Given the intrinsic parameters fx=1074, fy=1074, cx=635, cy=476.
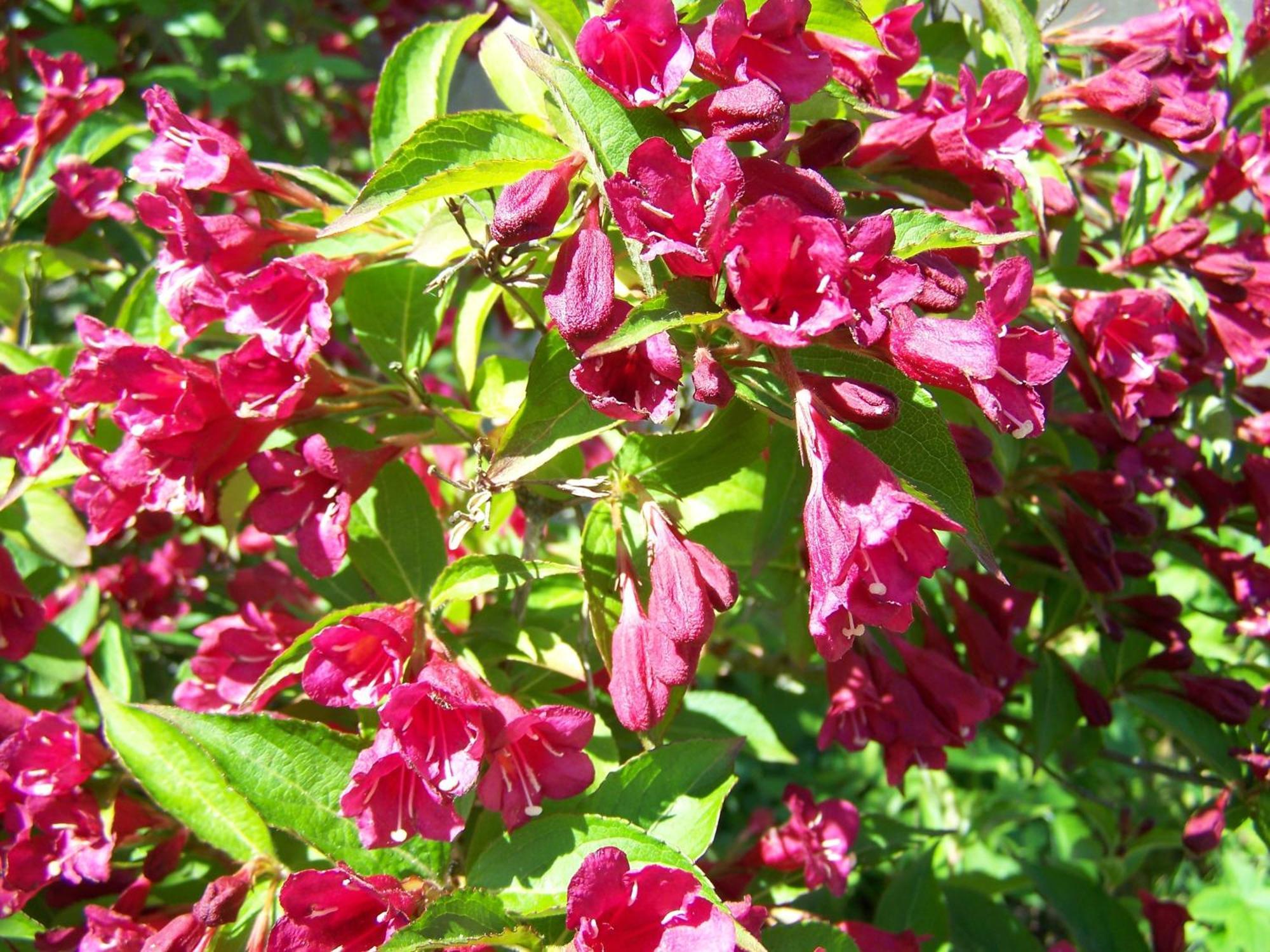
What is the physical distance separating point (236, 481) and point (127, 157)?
2.14m

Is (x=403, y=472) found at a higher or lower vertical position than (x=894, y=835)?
higher

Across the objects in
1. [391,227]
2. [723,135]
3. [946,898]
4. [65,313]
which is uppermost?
[723,135]

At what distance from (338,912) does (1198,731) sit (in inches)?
58.4

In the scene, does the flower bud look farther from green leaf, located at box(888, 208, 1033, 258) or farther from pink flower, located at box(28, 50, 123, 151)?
pink flower, located at box(28, 50, 123, 151)

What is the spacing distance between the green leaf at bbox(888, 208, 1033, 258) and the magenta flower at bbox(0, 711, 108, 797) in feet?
4.27

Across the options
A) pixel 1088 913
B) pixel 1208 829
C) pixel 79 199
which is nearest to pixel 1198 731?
pixel 1208 829

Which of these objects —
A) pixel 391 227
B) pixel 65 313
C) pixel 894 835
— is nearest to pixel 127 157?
pixel 65 313

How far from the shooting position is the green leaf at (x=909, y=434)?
1.11m

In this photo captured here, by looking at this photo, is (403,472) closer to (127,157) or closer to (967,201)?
(967,201)

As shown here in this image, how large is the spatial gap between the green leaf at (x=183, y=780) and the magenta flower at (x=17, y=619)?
421 millimetres

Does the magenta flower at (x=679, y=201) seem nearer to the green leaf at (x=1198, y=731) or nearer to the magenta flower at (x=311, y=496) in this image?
the magenta flower at (x=311, y=496)

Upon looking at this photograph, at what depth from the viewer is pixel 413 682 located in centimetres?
126

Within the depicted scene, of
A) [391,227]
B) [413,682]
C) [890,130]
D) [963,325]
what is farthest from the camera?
[391,227]

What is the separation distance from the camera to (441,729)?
121 centimetres
